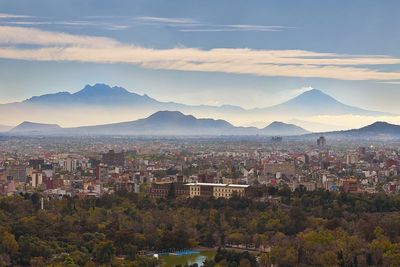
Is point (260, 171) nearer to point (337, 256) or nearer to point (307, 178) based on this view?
point (307, 178)

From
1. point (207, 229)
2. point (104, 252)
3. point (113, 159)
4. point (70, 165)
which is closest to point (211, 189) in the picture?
point (207, 229)

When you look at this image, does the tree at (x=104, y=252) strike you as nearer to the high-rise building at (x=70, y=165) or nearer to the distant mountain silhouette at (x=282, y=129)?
the high-rise building at (x=70, y=165)

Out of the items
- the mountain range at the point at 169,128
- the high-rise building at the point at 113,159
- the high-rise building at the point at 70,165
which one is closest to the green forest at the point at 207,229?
the high-rise building at the point at 70,165

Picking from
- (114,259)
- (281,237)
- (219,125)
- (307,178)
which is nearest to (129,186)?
(307,178)

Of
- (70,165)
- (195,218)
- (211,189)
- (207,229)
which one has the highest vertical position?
(70,165)

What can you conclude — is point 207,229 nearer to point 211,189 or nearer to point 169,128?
point 211,189

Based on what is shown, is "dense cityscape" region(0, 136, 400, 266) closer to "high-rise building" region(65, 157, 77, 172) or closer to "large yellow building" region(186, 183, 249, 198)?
"large yellow building" region(186, 183, 249, 198)

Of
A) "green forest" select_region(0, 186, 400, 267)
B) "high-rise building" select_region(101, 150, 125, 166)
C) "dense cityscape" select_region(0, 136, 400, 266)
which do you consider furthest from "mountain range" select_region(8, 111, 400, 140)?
"green forest" select_region(0, 186, 400, 267)
